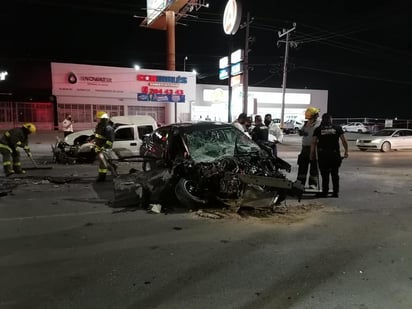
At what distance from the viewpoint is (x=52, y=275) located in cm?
403

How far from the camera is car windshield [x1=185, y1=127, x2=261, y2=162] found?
7090 mm

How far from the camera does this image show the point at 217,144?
295 inches

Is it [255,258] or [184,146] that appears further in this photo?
[184,146]

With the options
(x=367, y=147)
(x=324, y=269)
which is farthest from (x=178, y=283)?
(x=367, y=147)

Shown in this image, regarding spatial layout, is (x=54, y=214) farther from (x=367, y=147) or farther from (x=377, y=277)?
(x=367, y=147)

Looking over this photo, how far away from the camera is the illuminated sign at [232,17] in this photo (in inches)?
875

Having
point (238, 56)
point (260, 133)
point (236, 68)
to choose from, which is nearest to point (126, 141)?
point (260, 133)

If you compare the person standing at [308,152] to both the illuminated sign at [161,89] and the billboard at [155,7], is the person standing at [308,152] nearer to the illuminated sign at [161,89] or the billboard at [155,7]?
the illuminated sign at [161,89]

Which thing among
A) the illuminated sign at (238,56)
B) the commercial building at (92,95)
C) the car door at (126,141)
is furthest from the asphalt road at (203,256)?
the commercial building at (92,95)

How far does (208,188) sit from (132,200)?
150cm

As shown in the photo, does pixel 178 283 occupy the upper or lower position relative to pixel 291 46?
lower

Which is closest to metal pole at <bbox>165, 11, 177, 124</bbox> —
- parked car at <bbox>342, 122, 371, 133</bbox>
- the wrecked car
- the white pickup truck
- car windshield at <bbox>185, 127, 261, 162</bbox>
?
the white pickup truck

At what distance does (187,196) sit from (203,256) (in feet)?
7.03

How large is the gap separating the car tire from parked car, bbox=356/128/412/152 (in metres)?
A: 16.4
